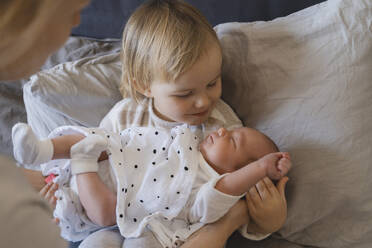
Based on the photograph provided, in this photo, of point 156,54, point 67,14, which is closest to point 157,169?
point 156,54

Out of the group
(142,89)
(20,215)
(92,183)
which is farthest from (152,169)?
(20,215)

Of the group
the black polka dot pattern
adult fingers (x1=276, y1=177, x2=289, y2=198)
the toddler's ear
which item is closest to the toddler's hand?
the black polka dot pattern

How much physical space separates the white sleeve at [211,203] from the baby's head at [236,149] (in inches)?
3.0

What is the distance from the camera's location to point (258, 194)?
1168 mm

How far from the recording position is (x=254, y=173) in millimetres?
1104

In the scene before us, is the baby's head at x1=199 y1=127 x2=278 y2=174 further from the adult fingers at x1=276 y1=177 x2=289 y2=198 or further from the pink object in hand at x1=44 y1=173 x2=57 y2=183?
the pink object in hand at x1=44 y1=173 x2=57 y2=183

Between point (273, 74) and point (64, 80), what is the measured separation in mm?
663

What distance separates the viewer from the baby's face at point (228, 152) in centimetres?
120

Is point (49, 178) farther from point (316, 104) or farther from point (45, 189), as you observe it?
point (316, 104)

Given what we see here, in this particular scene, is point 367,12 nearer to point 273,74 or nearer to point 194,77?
point 273,74

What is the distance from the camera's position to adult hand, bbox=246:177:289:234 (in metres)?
1.13

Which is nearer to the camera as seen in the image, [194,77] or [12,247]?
[12,247]

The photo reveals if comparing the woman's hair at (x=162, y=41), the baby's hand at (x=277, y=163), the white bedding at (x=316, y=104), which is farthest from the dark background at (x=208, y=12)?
the baby's hand at (x=277, y=163)

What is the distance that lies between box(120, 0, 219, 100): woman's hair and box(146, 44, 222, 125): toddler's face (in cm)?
2
